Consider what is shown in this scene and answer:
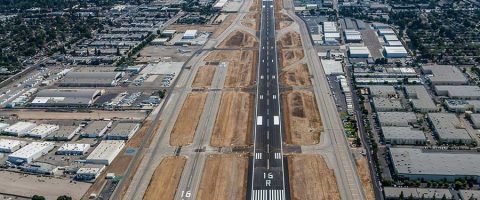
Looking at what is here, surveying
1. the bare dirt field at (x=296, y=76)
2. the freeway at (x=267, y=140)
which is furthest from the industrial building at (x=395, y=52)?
the freeway at (x=267, y=140)

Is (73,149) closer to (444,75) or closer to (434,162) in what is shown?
(434,162)

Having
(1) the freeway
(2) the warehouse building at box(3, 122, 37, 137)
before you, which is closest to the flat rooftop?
(1) the freeway

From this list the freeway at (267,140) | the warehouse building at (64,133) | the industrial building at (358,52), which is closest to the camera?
the freeway at (267,140)

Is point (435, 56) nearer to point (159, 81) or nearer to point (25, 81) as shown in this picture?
point (159, 81)

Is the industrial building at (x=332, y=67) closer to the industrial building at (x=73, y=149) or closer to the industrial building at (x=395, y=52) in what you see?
the industrial building at (x=395, y=52)

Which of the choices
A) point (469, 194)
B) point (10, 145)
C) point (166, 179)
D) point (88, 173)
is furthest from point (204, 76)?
point (469, 194)
